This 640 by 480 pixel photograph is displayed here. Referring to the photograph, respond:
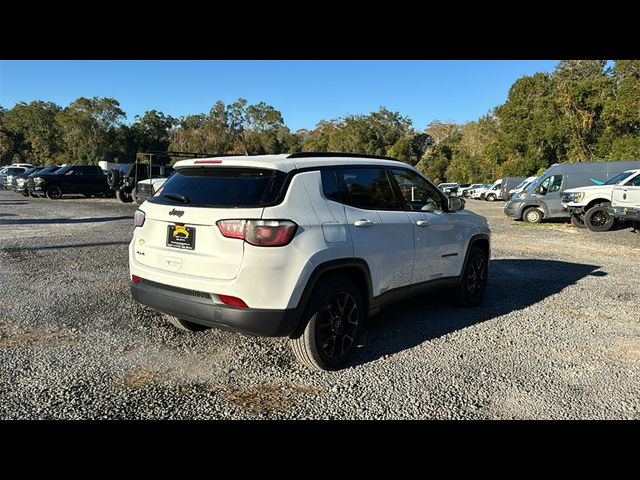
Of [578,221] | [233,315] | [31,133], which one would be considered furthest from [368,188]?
[31,133]

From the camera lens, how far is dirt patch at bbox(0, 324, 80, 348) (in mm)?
4238

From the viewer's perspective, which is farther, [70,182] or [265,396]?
[70,182]

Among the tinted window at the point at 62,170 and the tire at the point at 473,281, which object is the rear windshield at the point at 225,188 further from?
the tinted window at the point at 62,170

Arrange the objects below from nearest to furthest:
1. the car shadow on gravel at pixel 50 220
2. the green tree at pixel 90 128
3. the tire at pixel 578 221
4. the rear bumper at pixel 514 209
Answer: the car shadow on gravel at pixel 50 220 < the tire at pixel 578 221 < the rear bumper at pixel 514 209 < the green tree at pixel 90 128

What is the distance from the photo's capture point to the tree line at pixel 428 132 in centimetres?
3769

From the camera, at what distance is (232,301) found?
3.42 metres

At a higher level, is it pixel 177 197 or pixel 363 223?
pixel 177 197

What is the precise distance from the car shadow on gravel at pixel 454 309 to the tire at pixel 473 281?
113 millimetres

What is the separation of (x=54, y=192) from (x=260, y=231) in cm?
2303

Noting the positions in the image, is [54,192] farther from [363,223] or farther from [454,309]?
[363,223]

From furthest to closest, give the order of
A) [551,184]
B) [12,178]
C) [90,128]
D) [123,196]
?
[90,128] < [12,178] < [123,196] < [551,184]

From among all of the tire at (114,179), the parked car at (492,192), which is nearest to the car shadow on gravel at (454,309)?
the tire at (114,179)

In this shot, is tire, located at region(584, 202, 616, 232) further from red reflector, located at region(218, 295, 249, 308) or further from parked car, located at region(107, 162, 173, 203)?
parked car, located at region(107, 162, 173, 203)
